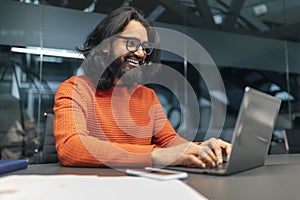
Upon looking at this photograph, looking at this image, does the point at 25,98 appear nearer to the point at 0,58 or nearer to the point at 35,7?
the point at 0,58

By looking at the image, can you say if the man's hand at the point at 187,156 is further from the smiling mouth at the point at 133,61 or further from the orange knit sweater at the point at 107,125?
the smiling mouth at the point at 133,61

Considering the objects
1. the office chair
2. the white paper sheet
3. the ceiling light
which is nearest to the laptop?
the white paper sheet

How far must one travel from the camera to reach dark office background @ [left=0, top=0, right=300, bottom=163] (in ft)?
10.4

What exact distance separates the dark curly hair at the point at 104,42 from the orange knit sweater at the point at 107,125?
0.05 m

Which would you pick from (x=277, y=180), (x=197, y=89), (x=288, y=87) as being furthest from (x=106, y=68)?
(x=288, y=87)

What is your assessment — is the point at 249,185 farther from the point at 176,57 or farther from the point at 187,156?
the point at 176,57

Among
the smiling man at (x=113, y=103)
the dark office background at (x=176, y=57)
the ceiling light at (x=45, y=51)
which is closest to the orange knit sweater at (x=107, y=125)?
the smiling man at (x=113, y=103)

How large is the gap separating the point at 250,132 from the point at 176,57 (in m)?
3.32

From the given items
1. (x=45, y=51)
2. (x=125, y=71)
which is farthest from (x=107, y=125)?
(x=45, y=51)

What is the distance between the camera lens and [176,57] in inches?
152

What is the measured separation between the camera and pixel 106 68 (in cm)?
118

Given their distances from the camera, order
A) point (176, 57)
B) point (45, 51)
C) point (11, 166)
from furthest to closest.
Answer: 1. point (176, 57)
2. point (45, 51)
3. point (11, 166)

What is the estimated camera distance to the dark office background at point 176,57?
3160 mm

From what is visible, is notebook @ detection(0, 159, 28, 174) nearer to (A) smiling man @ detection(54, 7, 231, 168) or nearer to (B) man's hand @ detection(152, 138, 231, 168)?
(A) smiling man @ detection(54, 7, 231, 168)
